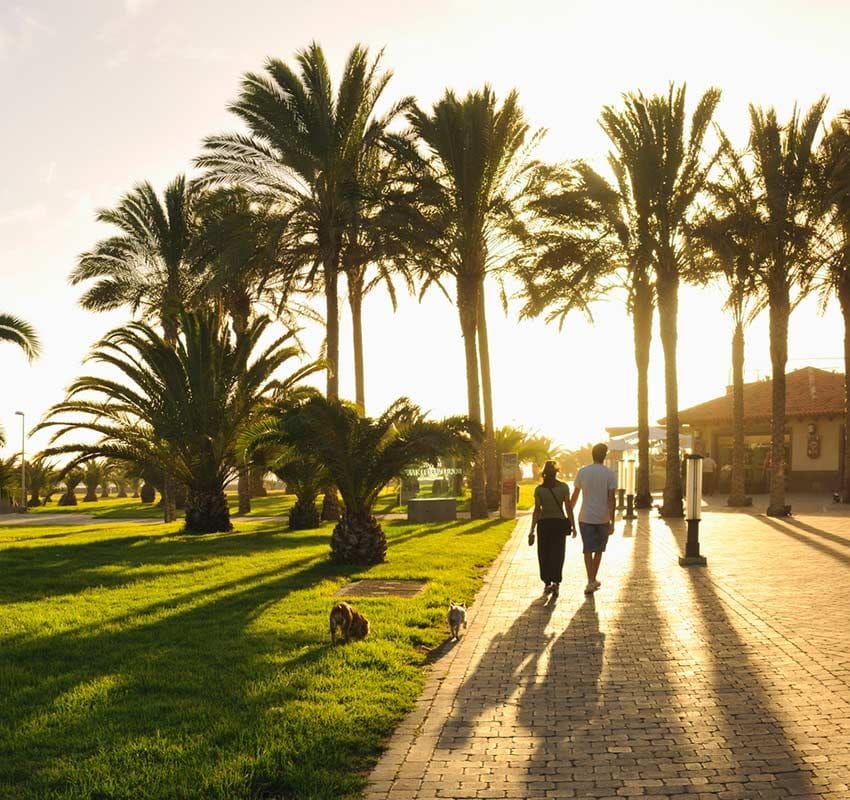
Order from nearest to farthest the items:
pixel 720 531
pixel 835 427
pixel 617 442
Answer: pixel 720 531 < pixel 835 427 < pixel 617 442

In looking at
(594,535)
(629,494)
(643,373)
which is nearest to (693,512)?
(594,535)

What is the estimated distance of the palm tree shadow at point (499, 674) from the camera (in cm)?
565

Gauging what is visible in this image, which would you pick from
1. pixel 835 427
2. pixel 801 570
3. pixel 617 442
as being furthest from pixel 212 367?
pixel 835 427

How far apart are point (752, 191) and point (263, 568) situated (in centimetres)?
1706

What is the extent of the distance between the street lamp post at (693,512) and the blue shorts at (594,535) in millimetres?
3347

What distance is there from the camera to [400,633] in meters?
8.41

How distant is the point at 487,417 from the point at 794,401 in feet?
54.7

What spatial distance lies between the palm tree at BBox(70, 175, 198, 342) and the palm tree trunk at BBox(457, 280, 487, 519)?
10319 millimetres

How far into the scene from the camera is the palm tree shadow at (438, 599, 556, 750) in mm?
5648

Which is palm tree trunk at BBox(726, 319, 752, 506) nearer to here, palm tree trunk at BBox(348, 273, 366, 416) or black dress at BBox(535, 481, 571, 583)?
palm tree trunk at BBox(348, 273, 366, 416)

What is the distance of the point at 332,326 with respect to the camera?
23672 mm

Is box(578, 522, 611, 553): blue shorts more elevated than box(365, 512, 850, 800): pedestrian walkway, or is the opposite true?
box(578, 522, 611, 553): blue shorts

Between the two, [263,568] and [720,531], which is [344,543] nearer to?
[263,568]

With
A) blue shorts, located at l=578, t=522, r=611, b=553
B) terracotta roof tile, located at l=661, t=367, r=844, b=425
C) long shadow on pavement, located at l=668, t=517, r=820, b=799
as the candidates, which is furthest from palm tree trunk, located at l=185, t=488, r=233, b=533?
terracotta roof tile, located at l=661, t=367, r=844, b=425
